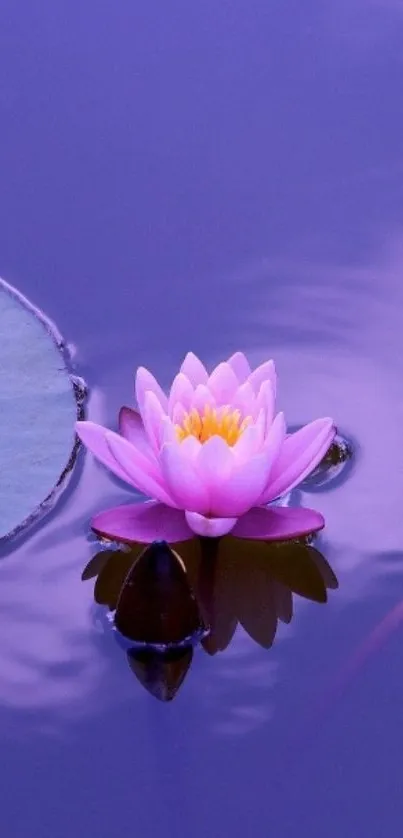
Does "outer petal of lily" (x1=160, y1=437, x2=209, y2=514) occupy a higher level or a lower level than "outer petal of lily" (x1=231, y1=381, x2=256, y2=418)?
lower

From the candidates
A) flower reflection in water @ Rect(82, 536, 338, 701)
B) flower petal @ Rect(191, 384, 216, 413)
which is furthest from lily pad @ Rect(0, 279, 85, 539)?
flower petal @ Rect(191, 384, 216, 413)

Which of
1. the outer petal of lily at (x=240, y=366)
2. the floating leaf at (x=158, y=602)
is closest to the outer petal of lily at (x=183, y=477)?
the floating leaf at (x=158, y=602)

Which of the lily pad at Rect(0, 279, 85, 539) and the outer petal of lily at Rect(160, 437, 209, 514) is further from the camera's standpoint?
the lily pad at Rect(0, 279, 85, 539)

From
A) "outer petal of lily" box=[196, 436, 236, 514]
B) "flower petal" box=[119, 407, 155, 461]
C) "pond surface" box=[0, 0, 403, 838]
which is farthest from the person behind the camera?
"flower petal" box=[119, 407, 155, 461]

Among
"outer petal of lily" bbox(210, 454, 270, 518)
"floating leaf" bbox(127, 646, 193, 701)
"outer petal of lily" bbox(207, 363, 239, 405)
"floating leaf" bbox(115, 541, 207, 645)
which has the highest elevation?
"outer petal of lily" bbox(207, 363, 239, 405)

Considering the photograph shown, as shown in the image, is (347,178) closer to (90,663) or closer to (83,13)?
(83,13)

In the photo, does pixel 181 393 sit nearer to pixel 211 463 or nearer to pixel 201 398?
pixel 201 398

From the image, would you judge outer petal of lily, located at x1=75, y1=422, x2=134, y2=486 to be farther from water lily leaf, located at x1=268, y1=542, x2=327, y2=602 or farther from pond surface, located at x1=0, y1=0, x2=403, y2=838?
water lily leaf, located at x1=268, y1=542, x2=327, y2=602

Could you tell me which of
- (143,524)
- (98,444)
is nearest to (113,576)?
(143,524)
